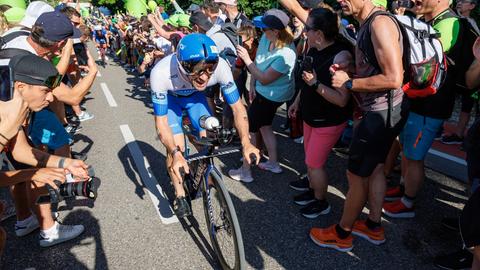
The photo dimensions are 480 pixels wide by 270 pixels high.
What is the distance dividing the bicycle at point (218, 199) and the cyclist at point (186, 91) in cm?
21

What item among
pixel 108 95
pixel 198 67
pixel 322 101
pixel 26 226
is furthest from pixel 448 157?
pixel 108 95

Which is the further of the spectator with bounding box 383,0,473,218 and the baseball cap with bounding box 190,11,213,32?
the baseball cap with bounding box 190,11,213,32

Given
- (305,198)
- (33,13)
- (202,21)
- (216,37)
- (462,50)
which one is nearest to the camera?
(462,50)

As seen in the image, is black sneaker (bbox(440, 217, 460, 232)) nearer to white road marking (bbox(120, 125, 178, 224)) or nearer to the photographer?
white road marking (bbox(120, 125, 178, 224))

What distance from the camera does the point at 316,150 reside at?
3088 mm

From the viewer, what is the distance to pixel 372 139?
2.42m

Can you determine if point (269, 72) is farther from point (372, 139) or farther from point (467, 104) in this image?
point (467, 104)

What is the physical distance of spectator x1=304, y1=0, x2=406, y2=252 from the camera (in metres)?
2.15

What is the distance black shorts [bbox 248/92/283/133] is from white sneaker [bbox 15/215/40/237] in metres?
2.53

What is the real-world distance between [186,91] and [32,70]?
129 centimetres

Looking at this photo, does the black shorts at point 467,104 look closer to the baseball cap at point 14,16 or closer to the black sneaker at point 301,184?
the black sneaker at point 301,184

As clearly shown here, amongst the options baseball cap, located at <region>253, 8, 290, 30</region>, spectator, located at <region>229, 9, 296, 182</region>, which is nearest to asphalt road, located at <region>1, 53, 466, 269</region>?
spectator, located at <region>229, 9, 296, 182</region>

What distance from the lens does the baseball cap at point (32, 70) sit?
2.03m

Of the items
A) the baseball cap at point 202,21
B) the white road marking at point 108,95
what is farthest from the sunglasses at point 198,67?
the white road marking at point 108,95
